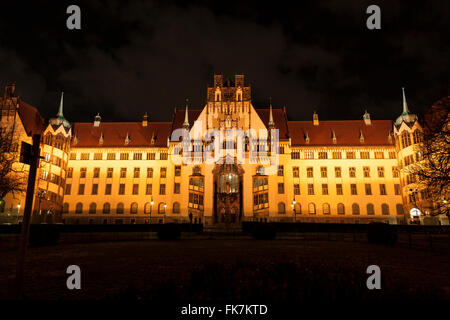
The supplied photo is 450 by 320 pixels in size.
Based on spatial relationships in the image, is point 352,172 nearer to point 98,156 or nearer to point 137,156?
point 137,156

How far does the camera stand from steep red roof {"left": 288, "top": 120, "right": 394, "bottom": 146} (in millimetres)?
62125

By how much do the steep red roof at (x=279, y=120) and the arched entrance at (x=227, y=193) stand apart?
12662 millimetres

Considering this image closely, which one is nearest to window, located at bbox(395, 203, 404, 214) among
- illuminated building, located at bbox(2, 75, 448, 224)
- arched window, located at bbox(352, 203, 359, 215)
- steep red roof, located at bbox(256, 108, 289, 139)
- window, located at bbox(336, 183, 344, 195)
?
illuminated building, located at bbox(2, 75, 448, 224)

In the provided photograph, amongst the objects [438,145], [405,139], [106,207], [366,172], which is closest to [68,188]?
[106,207]

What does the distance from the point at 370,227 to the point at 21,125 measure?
58.1m

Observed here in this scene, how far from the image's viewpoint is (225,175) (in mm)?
56156

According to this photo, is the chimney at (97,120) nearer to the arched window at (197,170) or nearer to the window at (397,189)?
the arched window at (197,170)

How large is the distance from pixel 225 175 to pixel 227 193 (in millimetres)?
3366

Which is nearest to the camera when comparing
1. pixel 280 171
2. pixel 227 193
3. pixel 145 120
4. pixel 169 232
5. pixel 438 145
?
pixel 438 145

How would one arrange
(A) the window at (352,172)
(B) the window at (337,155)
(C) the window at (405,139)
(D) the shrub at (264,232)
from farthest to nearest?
(B) the window at (337,155)
(A) the window at (352,172)
(C) the window at (405,139)
(D) the shrub at (264,232)

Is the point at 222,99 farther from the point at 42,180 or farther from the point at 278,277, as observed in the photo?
the point at 278,277


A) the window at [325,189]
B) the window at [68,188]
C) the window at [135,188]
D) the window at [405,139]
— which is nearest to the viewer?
the window at [405,139]

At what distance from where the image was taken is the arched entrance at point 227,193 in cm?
5500

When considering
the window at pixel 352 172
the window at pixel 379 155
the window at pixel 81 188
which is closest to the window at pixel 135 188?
the window at pixel 81 188
